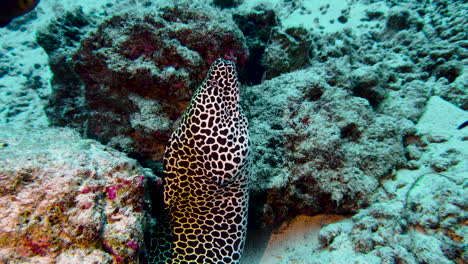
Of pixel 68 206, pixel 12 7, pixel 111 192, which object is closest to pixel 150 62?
pixel 111 192

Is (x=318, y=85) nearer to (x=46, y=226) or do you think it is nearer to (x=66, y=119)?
(x=46, y=226)

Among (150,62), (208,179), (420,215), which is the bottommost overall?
(208,179)

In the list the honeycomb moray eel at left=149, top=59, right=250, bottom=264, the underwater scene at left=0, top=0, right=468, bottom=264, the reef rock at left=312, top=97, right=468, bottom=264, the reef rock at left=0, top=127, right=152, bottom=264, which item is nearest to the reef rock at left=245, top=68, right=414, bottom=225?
the underwater scene at left=0, top=0, right=468, bottom=264

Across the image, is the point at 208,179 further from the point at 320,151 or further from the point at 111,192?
the point at 320,151

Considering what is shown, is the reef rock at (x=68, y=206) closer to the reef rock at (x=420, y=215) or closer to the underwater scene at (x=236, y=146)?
the underwater scene at (x=236, y=146)

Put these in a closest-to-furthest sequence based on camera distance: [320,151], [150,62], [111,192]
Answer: [111,192], [320,151], [150,62]

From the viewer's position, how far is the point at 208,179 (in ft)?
8.54

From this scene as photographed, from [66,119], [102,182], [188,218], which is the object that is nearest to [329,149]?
[188,218]

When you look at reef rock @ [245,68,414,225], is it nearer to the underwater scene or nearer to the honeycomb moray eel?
the underwater scene

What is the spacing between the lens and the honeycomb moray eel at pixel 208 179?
2.58m

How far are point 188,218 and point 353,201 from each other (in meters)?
2.16

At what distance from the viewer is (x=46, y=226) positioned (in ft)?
5.45

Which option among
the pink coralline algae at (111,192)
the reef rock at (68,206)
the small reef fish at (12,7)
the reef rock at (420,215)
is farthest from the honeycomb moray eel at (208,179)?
the small reef fish at (12,7)

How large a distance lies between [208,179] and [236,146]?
460 mm
